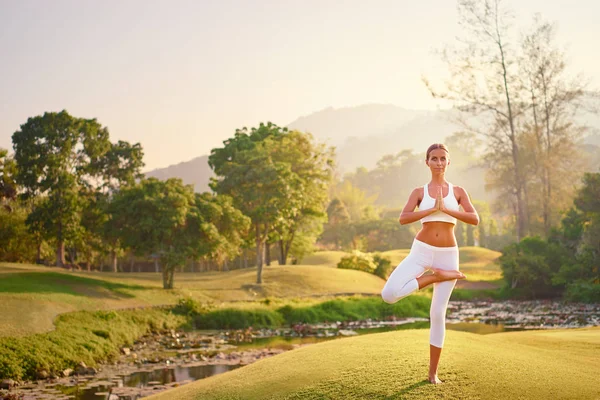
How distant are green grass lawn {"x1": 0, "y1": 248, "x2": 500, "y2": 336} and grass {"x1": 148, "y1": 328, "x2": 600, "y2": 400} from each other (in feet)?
37.9

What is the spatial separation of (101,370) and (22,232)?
33874 millimetres

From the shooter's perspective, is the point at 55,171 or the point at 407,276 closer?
the point at 407,276

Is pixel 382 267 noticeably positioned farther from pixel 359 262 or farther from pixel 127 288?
pixel 127 288

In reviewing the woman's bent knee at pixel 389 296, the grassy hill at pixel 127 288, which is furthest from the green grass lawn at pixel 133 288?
the woman's bent knee at pixel 389 296

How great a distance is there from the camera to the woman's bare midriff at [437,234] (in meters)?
8.99

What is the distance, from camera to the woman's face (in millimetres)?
9234

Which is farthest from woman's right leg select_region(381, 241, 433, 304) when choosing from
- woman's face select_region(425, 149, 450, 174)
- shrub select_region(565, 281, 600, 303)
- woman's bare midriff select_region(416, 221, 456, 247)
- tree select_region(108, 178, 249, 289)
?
shrub select_region(565, 281, 600, 303)

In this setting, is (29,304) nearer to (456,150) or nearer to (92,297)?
(92,297)

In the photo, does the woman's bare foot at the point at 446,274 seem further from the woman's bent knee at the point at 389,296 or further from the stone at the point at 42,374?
the stone at the point at 42,374

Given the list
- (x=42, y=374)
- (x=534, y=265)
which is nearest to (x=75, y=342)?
(x=42, y=374)

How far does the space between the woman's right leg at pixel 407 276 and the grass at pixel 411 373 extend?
4.98 ft

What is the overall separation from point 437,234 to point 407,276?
72cm

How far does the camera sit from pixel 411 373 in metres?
9.95

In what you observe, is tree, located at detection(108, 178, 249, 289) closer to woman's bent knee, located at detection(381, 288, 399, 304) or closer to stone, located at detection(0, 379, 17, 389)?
stone, located at detection(0, 379, 17, 389)
